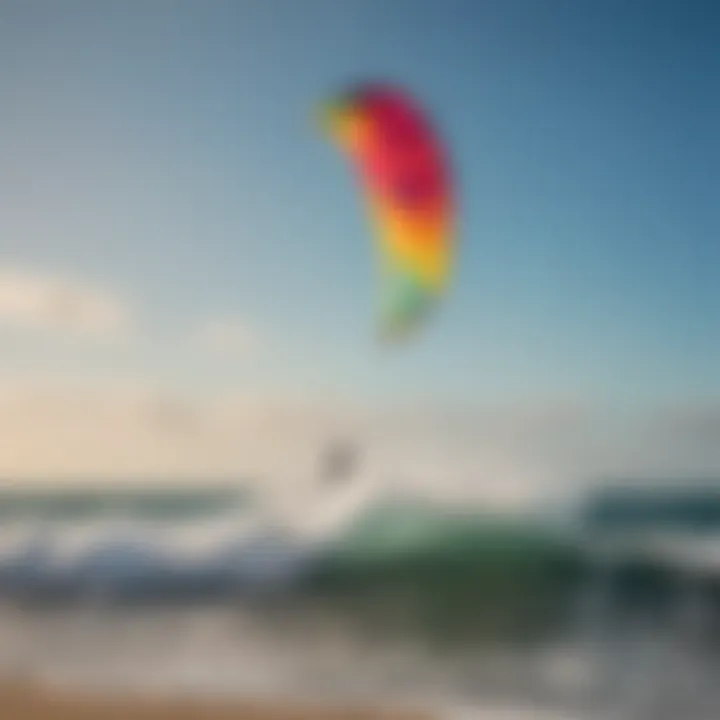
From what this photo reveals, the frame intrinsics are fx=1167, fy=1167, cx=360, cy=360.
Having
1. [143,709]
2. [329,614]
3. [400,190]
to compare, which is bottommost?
[143,709]

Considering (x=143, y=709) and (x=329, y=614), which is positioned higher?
(x=329, y=614)

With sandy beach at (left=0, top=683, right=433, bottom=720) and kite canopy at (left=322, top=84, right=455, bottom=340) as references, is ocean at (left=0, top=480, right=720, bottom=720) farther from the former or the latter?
kite canopy at (left=322, top=84, right=455, bottom=340)

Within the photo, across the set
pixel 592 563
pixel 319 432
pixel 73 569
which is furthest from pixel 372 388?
A: pixel 73 569

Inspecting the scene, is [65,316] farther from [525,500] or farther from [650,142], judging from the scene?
[650,142]

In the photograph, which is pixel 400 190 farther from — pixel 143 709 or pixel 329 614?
pixel 143 709

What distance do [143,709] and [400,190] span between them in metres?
0.79

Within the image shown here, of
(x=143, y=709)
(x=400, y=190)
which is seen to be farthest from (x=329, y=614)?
(x=400, y=190)

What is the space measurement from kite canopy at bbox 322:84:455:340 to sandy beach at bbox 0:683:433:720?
512mm

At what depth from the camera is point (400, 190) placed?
1.63m

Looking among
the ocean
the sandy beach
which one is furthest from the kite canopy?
the sandy beach

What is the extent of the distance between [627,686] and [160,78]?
3.45 ft

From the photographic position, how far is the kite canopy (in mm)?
1601

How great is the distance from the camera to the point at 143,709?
5.20 ft

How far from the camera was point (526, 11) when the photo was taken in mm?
1626
